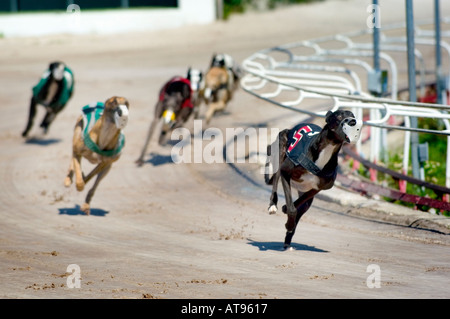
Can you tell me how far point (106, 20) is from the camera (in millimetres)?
20250

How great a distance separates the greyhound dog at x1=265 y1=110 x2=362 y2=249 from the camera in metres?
5.80

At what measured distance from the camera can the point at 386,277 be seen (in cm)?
555

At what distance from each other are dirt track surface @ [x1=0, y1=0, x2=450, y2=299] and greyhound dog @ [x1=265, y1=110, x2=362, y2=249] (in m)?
0.40

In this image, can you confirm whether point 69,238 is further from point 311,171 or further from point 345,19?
point 345,19

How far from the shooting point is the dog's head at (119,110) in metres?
7.39

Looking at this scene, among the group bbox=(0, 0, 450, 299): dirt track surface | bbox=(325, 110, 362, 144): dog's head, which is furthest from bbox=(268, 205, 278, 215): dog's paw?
bbox=(325, 110, 362, 144): dog's head

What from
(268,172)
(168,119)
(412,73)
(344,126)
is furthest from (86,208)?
(412,73)

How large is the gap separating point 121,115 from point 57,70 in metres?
3.97

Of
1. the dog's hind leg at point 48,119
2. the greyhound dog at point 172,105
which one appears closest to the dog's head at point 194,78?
the greyhound dog at point 172,105

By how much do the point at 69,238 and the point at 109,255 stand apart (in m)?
0.77

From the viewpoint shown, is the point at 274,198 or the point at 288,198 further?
the point at 274,198

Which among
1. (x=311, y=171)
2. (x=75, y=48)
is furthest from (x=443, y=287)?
(x=75, y=48)

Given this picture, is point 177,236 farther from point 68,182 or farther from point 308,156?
point 308,156

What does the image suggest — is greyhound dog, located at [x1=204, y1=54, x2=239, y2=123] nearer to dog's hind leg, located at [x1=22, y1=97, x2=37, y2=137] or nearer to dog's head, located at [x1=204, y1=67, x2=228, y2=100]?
dog's head, located at [x1=204, y1=67, x2=228, y2=100]
